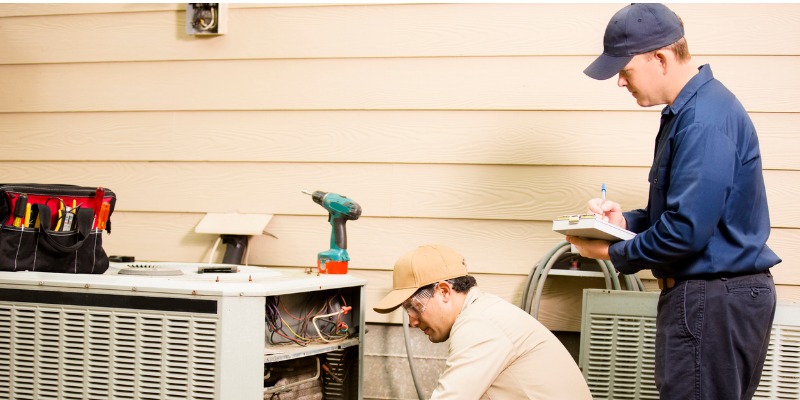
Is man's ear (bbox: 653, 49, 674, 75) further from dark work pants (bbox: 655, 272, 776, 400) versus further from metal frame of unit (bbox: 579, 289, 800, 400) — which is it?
Answer: metal frame of unit (bbox: 579, 289, 800, 400)

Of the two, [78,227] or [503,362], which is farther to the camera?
[78,227]

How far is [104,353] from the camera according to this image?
2.12 m

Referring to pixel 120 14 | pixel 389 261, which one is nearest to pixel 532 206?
pixel 389 261

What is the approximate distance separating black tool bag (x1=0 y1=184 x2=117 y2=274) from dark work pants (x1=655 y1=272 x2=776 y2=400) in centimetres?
170

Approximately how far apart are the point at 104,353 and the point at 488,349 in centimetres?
106

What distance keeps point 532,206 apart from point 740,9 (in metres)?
1.02

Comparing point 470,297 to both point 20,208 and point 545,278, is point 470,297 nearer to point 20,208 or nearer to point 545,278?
point 545,278

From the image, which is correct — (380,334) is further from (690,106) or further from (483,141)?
(690,106)

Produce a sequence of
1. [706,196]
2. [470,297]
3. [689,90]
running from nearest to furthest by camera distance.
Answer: [706,196] → [689,90] → [470,297]

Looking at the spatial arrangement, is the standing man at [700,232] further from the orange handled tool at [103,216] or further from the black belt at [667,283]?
the orange handled tool at [103,216]

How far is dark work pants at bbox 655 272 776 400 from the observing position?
1786 mm

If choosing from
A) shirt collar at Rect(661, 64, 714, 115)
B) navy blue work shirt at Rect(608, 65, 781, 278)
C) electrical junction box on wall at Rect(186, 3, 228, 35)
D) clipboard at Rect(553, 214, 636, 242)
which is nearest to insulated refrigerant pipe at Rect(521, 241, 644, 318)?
clipboard at Rect(553, 214, 636, 242)

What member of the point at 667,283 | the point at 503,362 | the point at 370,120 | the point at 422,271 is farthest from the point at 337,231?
the point at 667,283

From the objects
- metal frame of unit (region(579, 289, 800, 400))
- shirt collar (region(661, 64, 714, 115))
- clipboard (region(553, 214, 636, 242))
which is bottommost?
metal frame of unit (region(579, 289, 800, 400))
